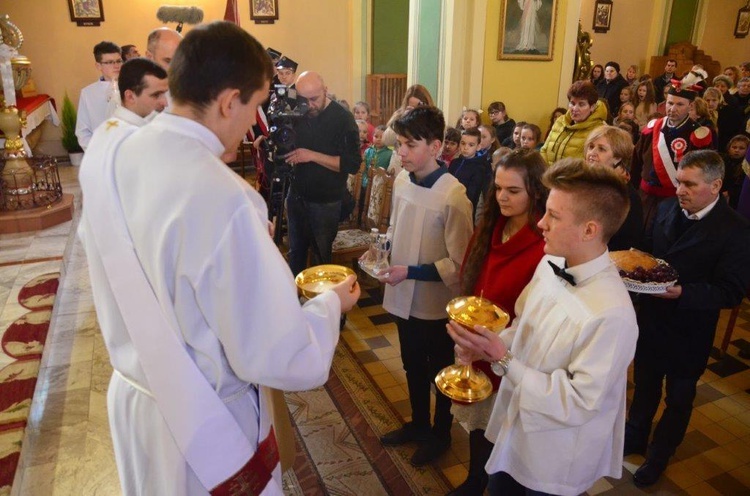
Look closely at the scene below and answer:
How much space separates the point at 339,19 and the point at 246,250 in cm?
1032

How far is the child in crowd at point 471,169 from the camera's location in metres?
4.18

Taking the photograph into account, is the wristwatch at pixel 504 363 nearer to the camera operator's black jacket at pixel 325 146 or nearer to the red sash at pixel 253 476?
the red sash at pixel 253 476

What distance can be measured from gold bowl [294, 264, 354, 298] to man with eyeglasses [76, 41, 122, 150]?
14.1 ft

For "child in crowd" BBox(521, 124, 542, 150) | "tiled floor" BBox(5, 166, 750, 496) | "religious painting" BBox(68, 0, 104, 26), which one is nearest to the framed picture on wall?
"child in crowd" BBox(521, 124, 542, 150)

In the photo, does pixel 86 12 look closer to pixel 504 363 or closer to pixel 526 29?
pixel 526 29

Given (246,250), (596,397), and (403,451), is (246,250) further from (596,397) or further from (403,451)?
(403,451)

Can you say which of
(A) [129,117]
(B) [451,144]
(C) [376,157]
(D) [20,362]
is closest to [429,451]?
(A) [129,117]

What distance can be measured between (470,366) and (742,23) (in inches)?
617

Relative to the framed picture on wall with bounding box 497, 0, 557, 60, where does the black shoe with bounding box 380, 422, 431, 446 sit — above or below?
below

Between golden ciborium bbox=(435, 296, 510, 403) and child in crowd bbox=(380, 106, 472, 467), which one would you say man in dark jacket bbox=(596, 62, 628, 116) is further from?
golden ciborium bbox=(435, 296, 510, 403)

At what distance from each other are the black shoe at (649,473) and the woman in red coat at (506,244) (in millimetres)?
939

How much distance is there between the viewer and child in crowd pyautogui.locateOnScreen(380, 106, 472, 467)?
2.31m

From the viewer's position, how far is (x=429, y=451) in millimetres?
2637

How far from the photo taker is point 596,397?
1423 mm
